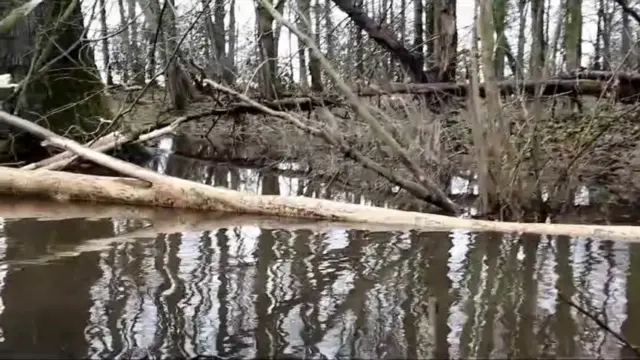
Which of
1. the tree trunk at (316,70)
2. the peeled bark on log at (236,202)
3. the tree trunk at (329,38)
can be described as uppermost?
the tree trunk at (329,38)

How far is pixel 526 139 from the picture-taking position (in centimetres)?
712

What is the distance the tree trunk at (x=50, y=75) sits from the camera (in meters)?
11.2

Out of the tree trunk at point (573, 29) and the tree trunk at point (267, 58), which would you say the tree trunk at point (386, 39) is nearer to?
the tree trunk at point (267, 58)

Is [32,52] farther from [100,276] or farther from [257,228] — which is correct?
[100,276]

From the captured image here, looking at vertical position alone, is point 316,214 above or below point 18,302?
above

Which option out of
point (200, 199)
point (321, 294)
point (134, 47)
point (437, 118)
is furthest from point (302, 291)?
point (134, 47)

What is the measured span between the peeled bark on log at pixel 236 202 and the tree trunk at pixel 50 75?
2936 mm

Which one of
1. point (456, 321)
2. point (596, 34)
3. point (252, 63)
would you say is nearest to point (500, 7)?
point (596, 34)

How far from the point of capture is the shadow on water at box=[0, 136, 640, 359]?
366 cm

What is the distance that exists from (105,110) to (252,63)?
4.22m

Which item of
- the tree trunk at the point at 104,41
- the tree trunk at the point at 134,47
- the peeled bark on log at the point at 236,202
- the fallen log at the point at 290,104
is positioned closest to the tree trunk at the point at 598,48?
the fallen log at the point at 290,104

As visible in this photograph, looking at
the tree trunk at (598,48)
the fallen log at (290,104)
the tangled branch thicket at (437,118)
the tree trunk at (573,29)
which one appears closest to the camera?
the tangled branch thicket at (437,118)

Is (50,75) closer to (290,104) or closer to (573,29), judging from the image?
(290,104)

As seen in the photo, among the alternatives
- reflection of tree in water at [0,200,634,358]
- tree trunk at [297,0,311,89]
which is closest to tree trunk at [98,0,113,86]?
tree trunk at [297,0,311,89]
